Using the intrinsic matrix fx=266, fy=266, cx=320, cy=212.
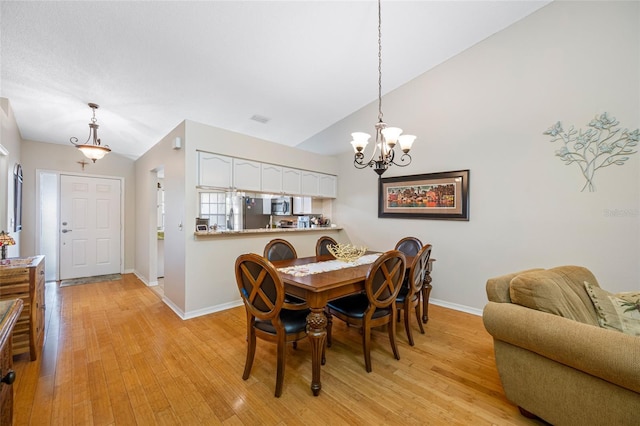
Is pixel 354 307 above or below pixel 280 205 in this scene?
below

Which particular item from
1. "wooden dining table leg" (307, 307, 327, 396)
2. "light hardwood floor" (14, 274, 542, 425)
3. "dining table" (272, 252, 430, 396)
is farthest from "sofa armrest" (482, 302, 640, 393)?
"wooden dining table leg" (307, 307, 327, 396)

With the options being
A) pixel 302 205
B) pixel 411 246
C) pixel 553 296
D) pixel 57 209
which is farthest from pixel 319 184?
pixel 57 209

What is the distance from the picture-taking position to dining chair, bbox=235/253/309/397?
1781 millimetres

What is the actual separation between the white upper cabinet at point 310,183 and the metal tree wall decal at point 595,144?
10.7ft

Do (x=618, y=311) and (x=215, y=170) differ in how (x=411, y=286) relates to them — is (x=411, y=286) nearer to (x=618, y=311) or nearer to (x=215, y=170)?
(x=618, y=311)

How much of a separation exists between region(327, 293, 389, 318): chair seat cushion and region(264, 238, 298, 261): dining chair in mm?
870

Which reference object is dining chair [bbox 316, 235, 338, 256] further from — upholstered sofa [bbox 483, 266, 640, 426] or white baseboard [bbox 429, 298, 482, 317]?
upholstered sofa [bbox 483, 266, 640, 426]

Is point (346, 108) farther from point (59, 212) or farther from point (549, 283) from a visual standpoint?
point (59, 212)

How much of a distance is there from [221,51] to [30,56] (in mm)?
1714

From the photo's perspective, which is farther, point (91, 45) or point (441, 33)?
point (441, 33)

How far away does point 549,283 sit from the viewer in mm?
1646

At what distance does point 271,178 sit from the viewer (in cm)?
416

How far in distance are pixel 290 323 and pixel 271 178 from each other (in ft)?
8.73

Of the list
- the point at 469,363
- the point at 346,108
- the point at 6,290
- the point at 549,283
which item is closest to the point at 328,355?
the point at 469,363
